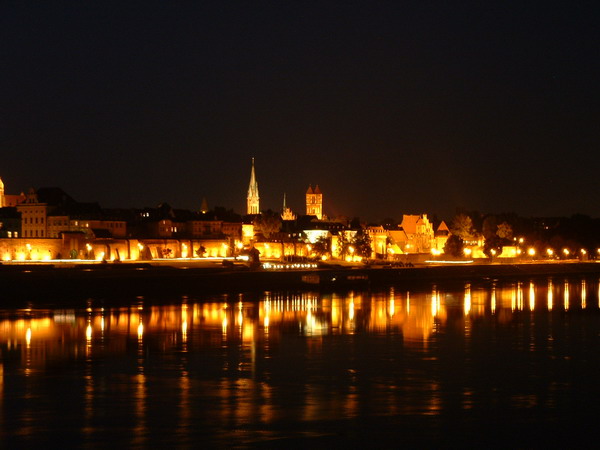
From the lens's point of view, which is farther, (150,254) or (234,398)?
(150,254)

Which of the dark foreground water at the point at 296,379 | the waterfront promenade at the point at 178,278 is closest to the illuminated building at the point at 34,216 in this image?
the waterfront promenade at the point at 178,278

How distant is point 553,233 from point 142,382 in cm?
13680

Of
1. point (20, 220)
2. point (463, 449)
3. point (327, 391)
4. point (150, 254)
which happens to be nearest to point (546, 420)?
point (463, 449)

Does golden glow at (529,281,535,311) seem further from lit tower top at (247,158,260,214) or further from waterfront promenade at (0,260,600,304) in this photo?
lit tower top at (247,158,260,214)

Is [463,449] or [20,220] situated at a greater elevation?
[20,220]

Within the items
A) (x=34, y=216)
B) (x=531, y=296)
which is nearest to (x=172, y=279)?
(x=531, y=296)

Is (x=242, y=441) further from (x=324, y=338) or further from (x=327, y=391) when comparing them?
(x=324, y=338)

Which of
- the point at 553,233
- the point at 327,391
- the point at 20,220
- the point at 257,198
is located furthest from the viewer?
the point at 257,198

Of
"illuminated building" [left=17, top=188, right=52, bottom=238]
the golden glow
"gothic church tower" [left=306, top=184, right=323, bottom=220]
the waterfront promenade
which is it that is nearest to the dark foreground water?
the golden glow

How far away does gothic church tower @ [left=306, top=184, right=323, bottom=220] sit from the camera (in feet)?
628

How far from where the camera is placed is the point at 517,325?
3994 cm

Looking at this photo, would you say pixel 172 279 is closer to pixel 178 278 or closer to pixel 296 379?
pixel 178 278

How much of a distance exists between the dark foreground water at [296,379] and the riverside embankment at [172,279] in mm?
11706

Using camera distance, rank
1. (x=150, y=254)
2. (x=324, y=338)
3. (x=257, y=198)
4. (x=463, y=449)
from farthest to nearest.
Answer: (x=257, y=198), (x=150, y=254), (x=324, y=338), (x=463, y=449)
